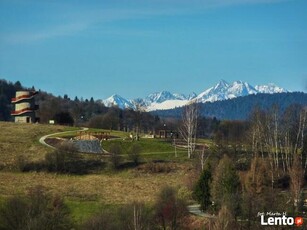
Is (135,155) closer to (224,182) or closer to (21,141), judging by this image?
(21,141)

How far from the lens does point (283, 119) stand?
68875 mm

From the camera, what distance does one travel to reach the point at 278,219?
37.8 m

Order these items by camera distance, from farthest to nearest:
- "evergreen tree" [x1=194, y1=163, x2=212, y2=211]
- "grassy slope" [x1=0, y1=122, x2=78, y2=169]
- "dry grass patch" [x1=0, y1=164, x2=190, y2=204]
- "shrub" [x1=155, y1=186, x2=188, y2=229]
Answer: "grassy slope" [x1=0, y1=122, x2=78, y2=169] < "dry grass patch" [x1=0, y1=164, x2=190, y2=204] < "evergreen tree" [x1=194, y1=163, x2=212, y2=211] < "shrub" [x1=155, y1=186, x2=188, y2=229]

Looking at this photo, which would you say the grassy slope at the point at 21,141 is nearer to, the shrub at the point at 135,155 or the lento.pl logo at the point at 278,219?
the shrub at the point at 135,155

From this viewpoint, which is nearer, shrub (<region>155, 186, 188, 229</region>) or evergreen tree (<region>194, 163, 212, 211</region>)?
shrub (<region>155, 186, 188, 229</region>)

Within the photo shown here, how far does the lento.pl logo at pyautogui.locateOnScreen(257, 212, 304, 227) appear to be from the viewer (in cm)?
3731

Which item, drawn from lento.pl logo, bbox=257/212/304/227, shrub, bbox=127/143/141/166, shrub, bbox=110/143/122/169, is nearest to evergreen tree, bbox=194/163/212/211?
lento.pl logo, bbox=257/212/304/227

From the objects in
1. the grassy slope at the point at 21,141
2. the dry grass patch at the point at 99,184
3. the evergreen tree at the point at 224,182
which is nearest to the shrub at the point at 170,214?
the evergreen tree at the point at 224,182

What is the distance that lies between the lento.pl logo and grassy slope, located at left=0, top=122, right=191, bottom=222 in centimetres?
1359

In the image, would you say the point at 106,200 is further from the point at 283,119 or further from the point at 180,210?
the point at 283,119

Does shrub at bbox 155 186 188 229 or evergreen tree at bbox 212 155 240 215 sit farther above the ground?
evergreen tree at bbox 212 155 240 215

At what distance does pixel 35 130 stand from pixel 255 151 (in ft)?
119

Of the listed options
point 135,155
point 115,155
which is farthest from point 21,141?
point 135,155

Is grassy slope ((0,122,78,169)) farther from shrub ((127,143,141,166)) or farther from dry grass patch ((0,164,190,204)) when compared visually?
shrub ((127,143,141,166))
